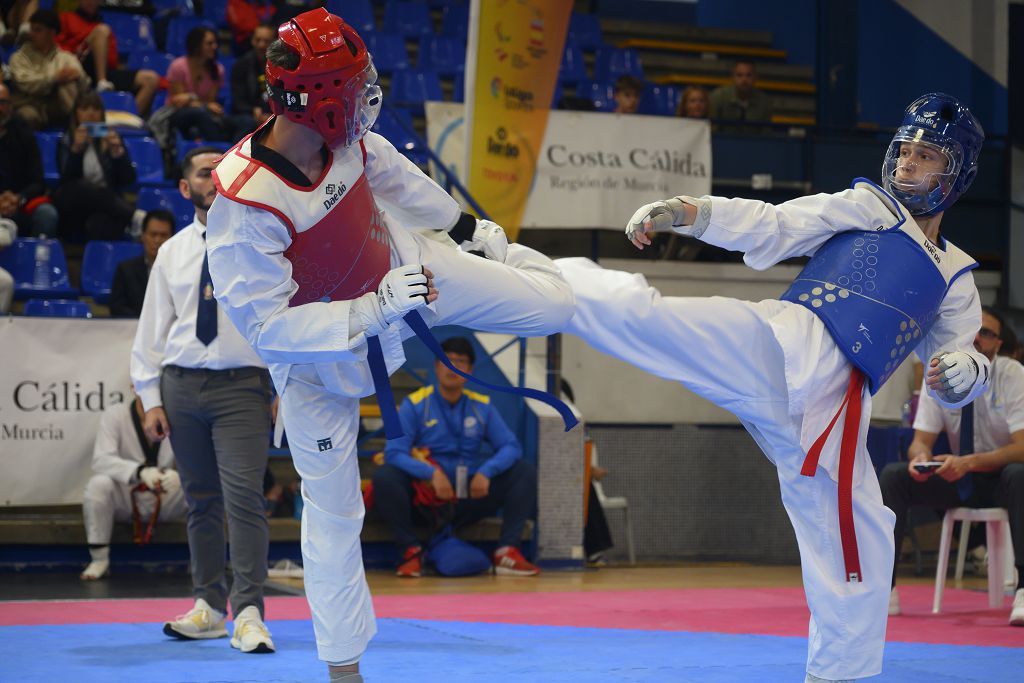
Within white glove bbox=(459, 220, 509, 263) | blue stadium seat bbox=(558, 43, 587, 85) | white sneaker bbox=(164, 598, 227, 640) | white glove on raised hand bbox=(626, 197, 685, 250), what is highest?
blue stadium seat bbox=(558, 43, 587, 85)

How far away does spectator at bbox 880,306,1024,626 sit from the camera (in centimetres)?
621

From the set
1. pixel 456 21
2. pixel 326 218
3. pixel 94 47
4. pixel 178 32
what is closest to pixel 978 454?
pixel 326 218

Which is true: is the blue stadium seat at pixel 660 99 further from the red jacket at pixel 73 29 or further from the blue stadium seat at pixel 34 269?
the blue stadium seat at pixel 34 269

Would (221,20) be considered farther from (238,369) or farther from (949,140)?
(949,140)

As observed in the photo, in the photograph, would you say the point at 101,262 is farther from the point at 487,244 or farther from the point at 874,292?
the point at 874,292

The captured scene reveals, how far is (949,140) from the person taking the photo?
3.82 meters

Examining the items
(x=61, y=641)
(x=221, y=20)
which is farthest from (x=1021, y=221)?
(x=61, y=641)

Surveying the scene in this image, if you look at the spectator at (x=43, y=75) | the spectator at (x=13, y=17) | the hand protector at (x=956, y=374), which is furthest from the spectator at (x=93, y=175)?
the hand protector at (x=956, y=374)

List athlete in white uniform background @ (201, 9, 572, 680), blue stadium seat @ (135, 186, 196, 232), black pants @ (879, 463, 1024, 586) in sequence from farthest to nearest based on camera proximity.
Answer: blue stadium seat @ (135, 186, 196, 232) < black pants @ (879, 463, 1024, 586) < athlete in white uniform background @ (201, 9, 572, 680)

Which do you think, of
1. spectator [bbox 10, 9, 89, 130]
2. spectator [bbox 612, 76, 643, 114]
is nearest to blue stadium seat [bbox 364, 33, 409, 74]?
spectator [bbox 612, 76, 643, 114]

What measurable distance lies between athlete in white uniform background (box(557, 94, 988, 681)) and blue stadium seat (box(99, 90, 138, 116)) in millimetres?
7589

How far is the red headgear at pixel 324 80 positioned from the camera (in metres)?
3.30

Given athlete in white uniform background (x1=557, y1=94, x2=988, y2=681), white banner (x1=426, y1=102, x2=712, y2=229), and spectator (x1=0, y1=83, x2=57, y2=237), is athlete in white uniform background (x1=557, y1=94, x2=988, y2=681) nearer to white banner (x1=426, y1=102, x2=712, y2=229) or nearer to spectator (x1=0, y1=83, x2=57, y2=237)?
white banner (x1=426, y1=102, x2=712, y2=229)

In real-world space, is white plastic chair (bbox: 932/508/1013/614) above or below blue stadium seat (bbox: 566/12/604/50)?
below
